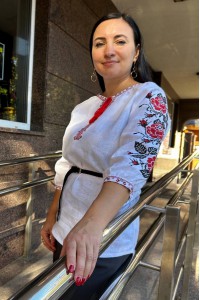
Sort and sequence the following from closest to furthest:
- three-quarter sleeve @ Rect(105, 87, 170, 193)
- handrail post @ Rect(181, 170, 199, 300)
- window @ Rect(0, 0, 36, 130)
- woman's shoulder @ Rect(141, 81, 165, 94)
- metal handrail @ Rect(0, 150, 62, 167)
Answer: three-quarter sleeve @ Rect(105, 87, 170, 193) < woman's shoulder @ Rect(141, 81, 165, 94) < metal handrail @ Rect(0, 150, 62, 167) < handrail post @ Rect(181, 170, 199, 300) < window @ Rect(0, 0, 36, 130)

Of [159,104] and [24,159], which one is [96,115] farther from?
[24,159]

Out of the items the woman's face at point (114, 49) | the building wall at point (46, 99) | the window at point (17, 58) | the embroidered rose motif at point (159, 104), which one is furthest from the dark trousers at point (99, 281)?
the window at point (17, 58)

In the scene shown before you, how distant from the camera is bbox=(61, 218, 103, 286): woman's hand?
0.48 meters

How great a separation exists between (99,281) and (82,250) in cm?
39

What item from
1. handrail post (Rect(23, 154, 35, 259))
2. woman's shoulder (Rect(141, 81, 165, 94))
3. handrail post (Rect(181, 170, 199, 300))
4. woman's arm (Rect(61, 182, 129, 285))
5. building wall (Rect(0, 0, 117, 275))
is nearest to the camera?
woman's arm (Rect(61, 182, 129, 285))

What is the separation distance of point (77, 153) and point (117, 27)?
39 centimetres

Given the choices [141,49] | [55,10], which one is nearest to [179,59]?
[55,10]

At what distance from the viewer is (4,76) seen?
256 cm

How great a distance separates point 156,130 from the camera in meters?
0.70

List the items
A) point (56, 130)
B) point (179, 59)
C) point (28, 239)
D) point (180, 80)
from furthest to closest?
point (180, 80), point (179, 59), point (56, 130), point (28, 239)

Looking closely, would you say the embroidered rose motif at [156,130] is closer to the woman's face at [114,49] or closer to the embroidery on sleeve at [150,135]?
the embroidery on sleeve at [150,135]

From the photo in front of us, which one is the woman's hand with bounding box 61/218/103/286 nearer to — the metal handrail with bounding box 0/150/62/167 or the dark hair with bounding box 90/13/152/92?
the dark hair with bounding box 90/13/152/92

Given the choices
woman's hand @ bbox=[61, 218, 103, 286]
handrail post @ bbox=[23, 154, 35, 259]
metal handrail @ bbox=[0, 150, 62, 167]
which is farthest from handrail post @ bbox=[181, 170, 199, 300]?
woman's hand @ bbox=[61, 218, 103, 286]

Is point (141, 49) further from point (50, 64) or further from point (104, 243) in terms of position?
point (50, 64)
